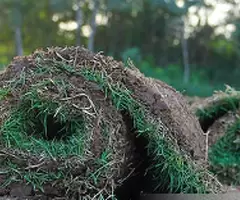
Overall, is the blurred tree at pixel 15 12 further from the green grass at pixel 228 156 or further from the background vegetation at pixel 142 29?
the green grass at pixel 228 156

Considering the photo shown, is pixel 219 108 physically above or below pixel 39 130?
below

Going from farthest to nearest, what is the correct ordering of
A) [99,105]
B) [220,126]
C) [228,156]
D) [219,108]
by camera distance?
[219,108] → [220,126] → [228,156] → [99,105]

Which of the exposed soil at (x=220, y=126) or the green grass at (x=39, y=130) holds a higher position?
the green grass at (x=39, y=130)

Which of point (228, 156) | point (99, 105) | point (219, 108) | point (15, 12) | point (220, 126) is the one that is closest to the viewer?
point (99, 105)

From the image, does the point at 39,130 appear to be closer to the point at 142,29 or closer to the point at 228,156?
the point at 228,156

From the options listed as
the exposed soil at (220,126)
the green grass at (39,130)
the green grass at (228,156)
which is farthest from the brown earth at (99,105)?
the exposed soil at (220,126)

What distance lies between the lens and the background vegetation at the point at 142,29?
35.4m

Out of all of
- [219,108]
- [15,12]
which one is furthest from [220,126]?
[15,12]

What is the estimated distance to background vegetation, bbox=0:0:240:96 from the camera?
35.4 metres

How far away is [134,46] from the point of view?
37.7 m

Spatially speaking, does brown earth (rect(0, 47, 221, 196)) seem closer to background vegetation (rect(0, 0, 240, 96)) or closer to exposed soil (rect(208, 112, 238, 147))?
exposed soil (rect(208, 112, 238, 147))

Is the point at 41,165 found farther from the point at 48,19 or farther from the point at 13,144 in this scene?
the point at 48,19

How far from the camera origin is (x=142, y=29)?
3800cm

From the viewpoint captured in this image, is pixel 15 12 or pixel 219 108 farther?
pixel 15 12
